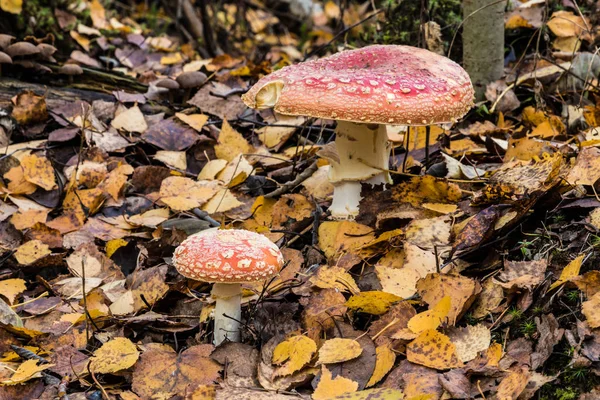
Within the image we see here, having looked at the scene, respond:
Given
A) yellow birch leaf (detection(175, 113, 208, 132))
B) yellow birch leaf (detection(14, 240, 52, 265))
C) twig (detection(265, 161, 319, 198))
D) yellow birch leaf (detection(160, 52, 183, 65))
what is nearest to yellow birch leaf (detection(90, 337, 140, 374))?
yellow birch leaf (detection(14, 240, 52, 265))

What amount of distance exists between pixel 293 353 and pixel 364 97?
1050 millimetres

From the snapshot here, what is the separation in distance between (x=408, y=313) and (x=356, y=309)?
211 mm

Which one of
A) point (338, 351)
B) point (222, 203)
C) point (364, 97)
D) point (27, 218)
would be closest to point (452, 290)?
point (338, 351)

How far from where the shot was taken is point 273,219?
11.6ft

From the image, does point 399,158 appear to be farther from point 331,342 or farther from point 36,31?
point 36,31

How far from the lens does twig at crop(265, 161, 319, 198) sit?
144 inches

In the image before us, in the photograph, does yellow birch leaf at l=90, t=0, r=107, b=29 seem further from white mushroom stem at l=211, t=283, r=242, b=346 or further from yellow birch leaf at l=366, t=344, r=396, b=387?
yellow birch leaf at l=366, t=344, r=396, b=387

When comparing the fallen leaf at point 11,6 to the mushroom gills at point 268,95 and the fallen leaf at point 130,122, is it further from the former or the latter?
the mushroom gills at point 268,95

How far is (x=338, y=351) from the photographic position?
244cm

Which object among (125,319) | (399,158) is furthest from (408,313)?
(399,158)

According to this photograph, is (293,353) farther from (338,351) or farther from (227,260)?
(227,260)

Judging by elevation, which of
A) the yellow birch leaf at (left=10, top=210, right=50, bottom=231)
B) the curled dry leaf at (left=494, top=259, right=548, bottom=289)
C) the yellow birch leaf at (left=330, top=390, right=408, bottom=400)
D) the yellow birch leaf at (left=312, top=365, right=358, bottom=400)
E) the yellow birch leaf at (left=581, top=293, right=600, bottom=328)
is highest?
the yellow birch leaf at (left=581, top=293, right=600, bottom=328)

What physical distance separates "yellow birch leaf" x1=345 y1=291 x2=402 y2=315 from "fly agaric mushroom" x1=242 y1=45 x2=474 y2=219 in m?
0.70

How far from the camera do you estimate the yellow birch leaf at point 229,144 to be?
420 cm
